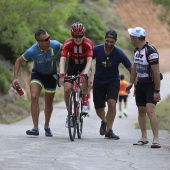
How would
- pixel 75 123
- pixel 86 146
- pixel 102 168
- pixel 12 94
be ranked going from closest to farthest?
pixel 102 168
pixel 86 146
pixel 75 123
pixel 12 94

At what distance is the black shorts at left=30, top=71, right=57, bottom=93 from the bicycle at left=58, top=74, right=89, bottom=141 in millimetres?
605

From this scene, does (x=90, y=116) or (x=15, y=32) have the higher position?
(x=15, y=32)

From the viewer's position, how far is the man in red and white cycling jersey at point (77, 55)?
1334 centimetres

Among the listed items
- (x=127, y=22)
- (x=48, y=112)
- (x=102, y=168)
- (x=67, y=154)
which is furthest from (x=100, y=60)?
(x=127, y=22)

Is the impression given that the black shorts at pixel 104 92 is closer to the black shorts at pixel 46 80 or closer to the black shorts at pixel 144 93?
the black shorts at pixel 46 80

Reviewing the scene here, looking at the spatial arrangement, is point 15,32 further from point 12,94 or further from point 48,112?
point 48,112

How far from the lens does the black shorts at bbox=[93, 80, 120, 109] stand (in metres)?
14.0

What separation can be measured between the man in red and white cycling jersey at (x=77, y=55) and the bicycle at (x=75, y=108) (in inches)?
4.1

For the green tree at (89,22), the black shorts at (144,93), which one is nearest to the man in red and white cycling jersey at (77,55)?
the black shorts at (144,93)

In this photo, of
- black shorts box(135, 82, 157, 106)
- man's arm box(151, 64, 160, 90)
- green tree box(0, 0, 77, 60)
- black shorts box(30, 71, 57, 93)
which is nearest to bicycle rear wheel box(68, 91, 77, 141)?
black shorts box(30, 71, 57, 93)

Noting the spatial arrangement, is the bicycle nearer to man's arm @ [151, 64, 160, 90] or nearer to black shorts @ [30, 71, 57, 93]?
black shorts @ [30, 71, 57, 93]

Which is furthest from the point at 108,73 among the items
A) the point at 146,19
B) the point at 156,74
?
the point at 146,19

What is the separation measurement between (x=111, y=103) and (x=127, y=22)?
5903cm

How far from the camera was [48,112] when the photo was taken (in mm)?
14477
